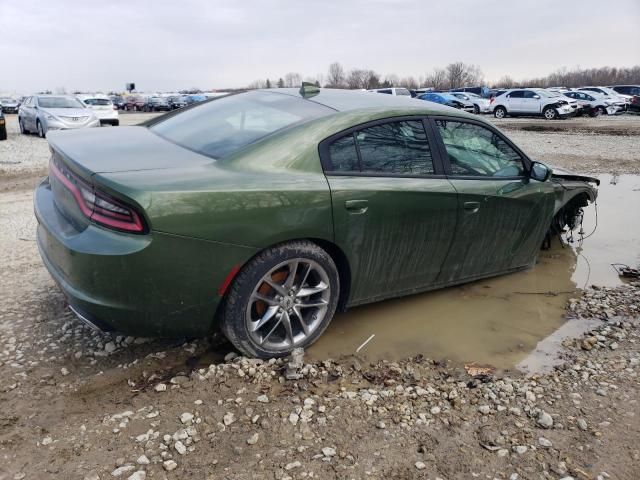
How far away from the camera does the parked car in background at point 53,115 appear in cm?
1497

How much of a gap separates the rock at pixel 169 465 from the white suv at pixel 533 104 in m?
28.1

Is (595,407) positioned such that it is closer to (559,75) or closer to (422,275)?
(422,275)

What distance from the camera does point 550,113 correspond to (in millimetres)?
26641

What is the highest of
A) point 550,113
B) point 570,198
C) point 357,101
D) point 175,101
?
point 175,101

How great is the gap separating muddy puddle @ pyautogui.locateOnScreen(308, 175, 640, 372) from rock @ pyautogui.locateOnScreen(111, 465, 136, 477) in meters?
1.34

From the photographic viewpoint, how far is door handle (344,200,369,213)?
3.05m

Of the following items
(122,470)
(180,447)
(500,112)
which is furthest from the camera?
(500,112)

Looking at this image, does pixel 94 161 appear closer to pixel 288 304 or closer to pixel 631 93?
pixel 288 304

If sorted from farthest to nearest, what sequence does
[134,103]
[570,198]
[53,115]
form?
[134,103] → [53,115] → [570,198]

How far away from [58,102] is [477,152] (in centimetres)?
1592

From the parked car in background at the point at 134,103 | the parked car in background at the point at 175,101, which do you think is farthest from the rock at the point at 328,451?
the parked car in background at the point at 134,103

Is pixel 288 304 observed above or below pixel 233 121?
below

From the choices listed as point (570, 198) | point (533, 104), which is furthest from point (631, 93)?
point (570, 198)

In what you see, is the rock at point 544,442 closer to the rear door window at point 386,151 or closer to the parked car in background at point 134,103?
the rear door window at point 386,151
